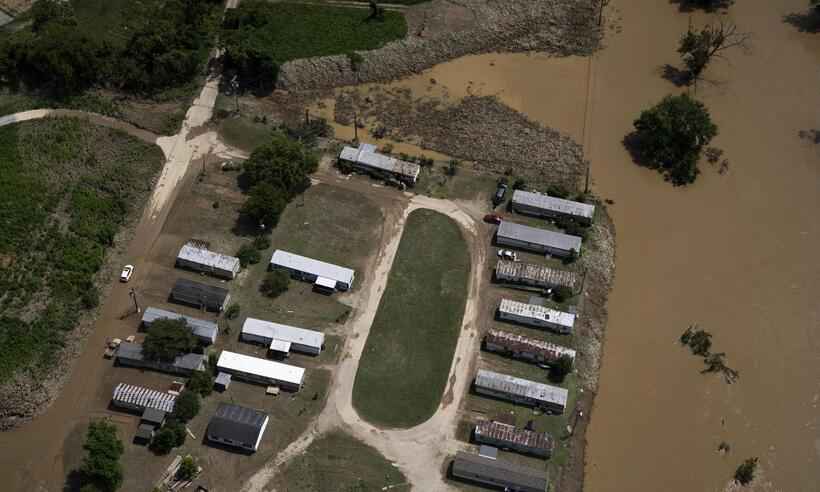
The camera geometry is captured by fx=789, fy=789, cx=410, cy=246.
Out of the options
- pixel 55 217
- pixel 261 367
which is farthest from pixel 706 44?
pixel 55 217

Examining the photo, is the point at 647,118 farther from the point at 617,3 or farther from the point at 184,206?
the point at 184,206

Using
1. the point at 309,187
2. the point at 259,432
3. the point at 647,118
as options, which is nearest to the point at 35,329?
the point at 259,432

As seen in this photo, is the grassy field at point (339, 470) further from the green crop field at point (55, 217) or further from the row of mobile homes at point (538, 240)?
the row of mobile homes at point (538, 240)

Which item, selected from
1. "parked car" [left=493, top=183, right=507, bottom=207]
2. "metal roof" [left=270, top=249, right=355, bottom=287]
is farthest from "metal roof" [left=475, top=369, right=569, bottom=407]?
"parked car" [left=493, top=183, right=507, bottom=207]

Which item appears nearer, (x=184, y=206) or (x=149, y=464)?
(x=149, y=464)

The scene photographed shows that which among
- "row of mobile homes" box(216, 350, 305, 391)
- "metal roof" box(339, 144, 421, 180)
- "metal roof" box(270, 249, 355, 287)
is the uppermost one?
"metal roof" box(339, 144, 421, 180)

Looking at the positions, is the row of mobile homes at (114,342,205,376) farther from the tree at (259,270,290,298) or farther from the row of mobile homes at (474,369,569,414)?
the row of mobile homes at (474,369,569,414)

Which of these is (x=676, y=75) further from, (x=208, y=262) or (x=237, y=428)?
(x=237, y=428)

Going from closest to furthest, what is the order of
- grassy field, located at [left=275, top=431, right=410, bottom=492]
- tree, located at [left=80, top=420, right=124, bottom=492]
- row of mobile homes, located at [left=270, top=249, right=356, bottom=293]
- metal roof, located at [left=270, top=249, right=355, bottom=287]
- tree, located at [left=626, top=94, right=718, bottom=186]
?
tree, located at [left=80, top=420, right=124, bottom=492]
grassy field, located at [left=275, top=431, right=410, bottom=492]
row of mobile homes, located at [left=270, top=249, right=356, bottom=293]
metal roof, located at [left=270, top=249, right=355, bottom=287]
tree, located at [left=626, top=94, right=718, bottom=186]

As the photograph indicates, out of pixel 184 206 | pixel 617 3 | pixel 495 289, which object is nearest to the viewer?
pixel 495 289
